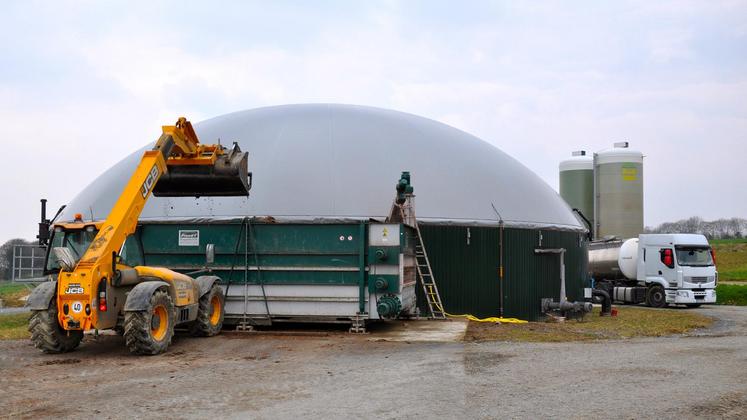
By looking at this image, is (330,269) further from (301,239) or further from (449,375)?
(449,375)

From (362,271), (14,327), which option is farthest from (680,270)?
(14,327)

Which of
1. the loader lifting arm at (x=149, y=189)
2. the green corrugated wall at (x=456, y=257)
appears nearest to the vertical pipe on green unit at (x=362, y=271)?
the green corrugated wall at (x=456, y=257)

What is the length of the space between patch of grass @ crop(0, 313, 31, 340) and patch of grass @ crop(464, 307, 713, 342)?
33.0 feet

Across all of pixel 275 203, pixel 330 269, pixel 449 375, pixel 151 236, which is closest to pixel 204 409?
pixel 449 375

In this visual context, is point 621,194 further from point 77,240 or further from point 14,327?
point 77,240

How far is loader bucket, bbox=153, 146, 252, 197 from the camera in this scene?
570 inches

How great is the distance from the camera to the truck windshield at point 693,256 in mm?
28141

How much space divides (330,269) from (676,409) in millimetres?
9040

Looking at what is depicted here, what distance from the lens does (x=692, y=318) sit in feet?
73.7

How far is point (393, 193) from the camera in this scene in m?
19.3

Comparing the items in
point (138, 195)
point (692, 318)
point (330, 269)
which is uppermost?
point (138, 195)

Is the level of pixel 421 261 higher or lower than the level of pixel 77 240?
lower

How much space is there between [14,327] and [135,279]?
27.0 feet

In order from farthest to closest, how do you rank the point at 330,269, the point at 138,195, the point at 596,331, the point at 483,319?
1. the point at 483,319
2. the point at 596,331
3. the point at 330,269
4. the point at 138,195
